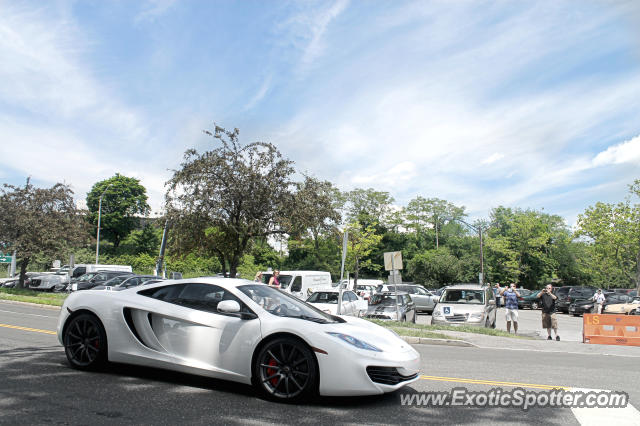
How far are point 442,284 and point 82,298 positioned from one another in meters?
59.6

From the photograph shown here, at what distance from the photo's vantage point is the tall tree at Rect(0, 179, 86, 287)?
96.1ft

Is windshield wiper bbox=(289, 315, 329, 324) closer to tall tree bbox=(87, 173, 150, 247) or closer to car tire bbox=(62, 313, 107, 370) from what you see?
car tire bbox=(62, 313, 107, 370)

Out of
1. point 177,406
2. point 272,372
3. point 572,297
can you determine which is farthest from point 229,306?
point 572,297

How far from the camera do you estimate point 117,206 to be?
69.4 meters

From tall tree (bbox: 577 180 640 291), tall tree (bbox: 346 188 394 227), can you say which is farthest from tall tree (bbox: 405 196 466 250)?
tall tree (bbox: 577 180 640 291)

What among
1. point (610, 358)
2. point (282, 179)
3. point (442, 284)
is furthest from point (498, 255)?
point (610, 358)

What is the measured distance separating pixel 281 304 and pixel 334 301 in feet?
41.9

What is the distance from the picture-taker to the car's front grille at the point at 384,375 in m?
4.81

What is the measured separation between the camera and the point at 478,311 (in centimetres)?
1650

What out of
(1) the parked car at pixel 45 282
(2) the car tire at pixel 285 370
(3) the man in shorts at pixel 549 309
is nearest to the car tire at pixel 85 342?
(2) the car tire at pixel 285 370

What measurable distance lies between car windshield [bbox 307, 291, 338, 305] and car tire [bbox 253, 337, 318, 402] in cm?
1321

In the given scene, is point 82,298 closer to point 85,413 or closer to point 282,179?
point 85,413

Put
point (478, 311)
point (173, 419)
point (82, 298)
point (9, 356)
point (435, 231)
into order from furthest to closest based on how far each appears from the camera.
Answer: point (435, 231) < point (478, 311) < point (9, 356) < point (82, 298) < point (173, 419)

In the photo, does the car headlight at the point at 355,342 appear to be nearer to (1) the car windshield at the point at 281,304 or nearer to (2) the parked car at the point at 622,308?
(1) the car windshield at the point at 281,304
